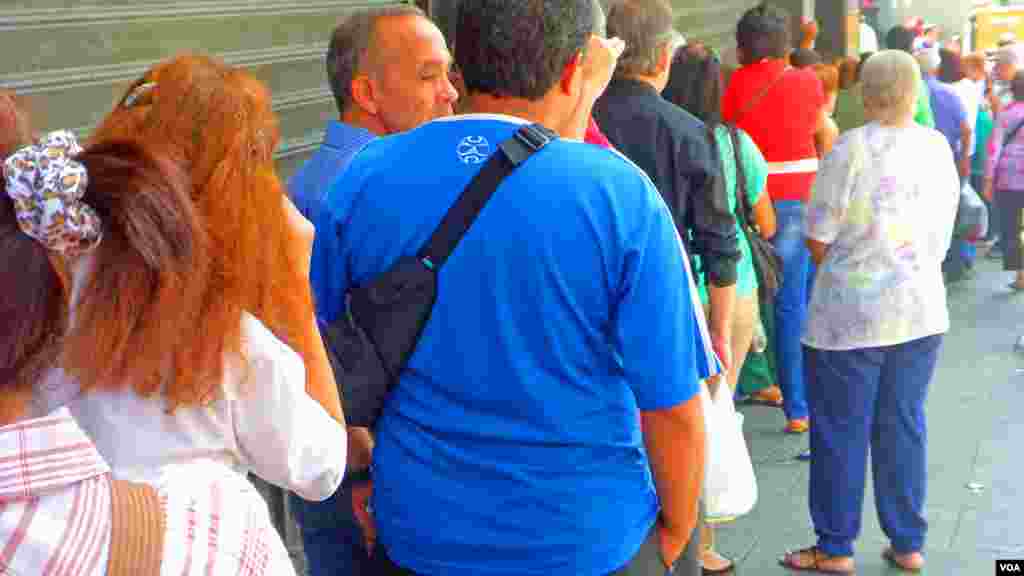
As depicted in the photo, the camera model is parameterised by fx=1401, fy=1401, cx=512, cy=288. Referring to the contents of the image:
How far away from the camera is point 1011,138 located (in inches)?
392

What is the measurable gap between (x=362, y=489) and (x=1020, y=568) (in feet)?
10.4

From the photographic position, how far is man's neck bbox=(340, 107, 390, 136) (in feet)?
11.6

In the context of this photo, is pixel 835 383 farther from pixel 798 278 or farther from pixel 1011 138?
pixel 1011 138

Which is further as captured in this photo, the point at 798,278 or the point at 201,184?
the point at 798,278

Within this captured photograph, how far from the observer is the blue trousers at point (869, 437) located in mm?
4961

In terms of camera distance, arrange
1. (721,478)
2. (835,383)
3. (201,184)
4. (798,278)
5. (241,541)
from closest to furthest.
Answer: (241,541)
(201,184)
(721,478)
(835,383)
(798,278)

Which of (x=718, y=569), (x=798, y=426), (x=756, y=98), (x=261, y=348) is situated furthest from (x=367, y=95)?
(x=798, y=426)

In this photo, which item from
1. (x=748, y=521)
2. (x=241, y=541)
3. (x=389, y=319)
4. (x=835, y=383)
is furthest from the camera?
(x=748, y=521)

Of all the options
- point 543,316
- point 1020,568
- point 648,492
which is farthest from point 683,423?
point 1020,568

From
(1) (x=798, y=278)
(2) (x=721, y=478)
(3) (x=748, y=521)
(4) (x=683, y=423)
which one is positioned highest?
(4) (x=683, y=423)

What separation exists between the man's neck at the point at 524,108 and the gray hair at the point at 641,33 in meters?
2.00

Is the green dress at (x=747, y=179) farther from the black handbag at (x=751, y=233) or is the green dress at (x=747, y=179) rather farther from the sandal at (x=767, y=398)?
the sandal at (x=767, y=398)

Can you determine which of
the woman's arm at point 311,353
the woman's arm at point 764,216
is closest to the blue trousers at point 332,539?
the woman's arm at point 311,353

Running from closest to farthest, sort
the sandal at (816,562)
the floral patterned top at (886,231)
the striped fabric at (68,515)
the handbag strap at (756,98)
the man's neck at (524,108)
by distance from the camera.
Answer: the striped fabric at (68,515) < the man's neck at (524,108) < the floral patterned top at (886,231) < the sandal at (816,562) < the handbag strap at (756,98)
